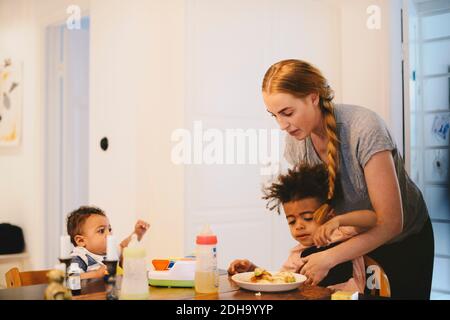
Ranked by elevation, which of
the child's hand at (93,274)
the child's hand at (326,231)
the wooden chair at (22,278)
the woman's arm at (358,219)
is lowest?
the wooden chair at (22,278)

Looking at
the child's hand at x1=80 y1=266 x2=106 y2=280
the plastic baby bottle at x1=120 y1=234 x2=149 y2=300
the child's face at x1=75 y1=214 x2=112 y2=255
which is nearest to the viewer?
the plastic baby bottle at x1=120 y1=234 x2=149 y2=300

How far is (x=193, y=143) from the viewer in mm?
2691

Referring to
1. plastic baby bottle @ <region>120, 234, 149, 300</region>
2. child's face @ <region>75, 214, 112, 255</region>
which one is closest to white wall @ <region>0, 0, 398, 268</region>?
child's face @ <region>75, 214, 112, 255</region>

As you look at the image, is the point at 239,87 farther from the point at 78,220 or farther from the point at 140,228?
the point at 78,220

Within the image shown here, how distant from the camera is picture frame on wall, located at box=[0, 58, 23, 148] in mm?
2822

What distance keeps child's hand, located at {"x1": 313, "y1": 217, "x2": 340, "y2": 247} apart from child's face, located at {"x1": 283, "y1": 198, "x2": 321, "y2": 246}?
0.03 metres

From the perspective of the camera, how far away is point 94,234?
93.4 inches

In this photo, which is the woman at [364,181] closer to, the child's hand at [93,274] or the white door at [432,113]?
the white door at [432,113]

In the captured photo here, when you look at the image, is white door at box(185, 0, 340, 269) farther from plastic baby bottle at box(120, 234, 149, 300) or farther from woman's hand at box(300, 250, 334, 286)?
plastic baby bottle at box(120, 234, 149, 300)

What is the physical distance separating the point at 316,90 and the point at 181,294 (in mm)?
1244

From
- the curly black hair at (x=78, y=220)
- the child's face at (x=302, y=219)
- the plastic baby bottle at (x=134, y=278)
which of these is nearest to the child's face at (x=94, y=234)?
the curly black hair at (x=78, y=220)

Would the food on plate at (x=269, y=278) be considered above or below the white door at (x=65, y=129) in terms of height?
below

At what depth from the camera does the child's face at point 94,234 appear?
2.33 m

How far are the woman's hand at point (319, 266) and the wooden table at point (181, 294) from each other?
71cm
